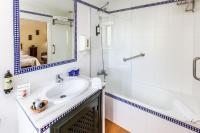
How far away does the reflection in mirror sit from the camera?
1459 mm

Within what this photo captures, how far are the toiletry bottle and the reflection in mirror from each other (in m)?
0.18

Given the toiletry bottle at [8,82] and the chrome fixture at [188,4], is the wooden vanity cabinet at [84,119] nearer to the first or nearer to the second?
the toiletry bottle at [8,82]

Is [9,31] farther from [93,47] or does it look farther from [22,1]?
[93,47]

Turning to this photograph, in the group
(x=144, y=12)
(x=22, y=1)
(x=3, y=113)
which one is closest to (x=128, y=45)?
(x=144, y=12)

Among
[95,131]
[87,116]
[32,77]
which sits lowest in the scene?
[95,131]

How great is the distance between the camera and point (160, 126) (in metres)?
1.79

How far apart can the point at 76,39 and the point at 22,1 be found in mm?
913

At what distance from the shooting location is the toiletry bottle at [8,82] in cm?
127

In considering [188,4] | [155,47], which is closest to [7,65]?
[155,47]

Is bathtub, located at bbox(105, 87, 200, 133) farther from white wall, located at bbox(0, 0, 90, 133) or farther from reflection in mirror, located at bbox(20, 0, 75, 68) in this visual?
white wall, located at bbox(0, 0, 90, 133)

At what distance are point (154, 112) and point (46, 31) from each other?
1615mm

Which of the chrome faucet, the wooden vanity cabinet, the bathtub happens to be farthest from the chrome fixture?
the chrome faucet

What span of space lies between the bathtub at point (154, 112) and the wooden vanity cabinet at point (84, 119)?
52cm

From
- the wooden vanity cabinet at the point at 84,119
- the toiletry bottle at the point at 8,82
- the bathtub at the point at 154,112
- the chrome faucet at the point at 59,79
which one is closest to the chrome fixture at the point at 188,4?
the bathtub at the point at 154,112
